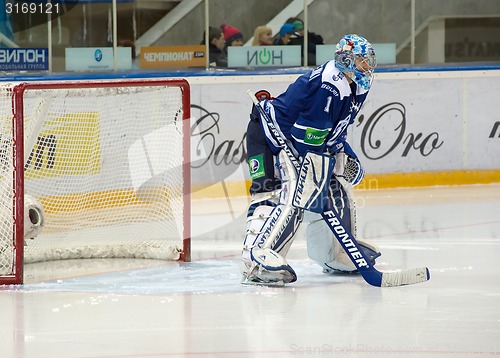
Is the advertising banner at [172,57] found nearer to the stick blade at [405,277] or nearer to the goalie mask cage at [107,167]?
the goalie mask cage at [107,167]

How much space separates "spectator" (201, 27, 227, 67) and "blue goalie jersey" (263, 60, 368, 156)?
3.31m

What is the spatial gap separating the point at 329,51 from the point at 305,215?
3779mm

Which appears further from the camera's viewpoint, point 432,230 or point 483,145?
point 483,145

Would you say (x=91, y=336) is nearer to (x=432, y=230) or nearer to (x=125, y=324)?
(x=125, y=324)

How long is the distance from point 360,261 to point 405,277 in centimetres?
21

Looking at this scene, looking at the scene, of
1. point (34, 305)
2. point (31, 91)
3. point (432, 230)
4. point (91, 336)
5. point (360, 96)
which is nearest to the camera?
point (91, 336)

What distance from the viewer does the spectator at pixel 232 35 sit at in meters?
8.59

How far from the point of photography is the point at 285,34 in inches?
344

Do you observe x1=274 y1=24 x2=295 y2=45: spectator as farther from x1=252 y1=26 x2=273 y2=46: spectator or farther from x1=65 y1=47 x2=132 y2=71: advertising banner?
x1=65 y1=47 x2=132 y2=71: advertising banner

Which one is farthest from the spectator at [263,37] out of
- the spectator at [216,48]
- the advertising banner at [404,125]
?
the advertising banner at [404,125]

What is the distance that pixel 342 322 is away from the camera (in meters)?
4.32

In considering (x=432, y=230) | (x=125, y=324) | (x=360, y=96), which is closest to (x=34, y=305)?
(x=125, y=324)

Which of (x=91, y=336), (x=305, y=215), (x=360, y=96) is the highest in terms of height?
(x=360, y=96)

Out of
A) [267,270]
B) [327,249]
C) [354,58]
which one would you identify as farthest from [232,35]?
[267,270]
